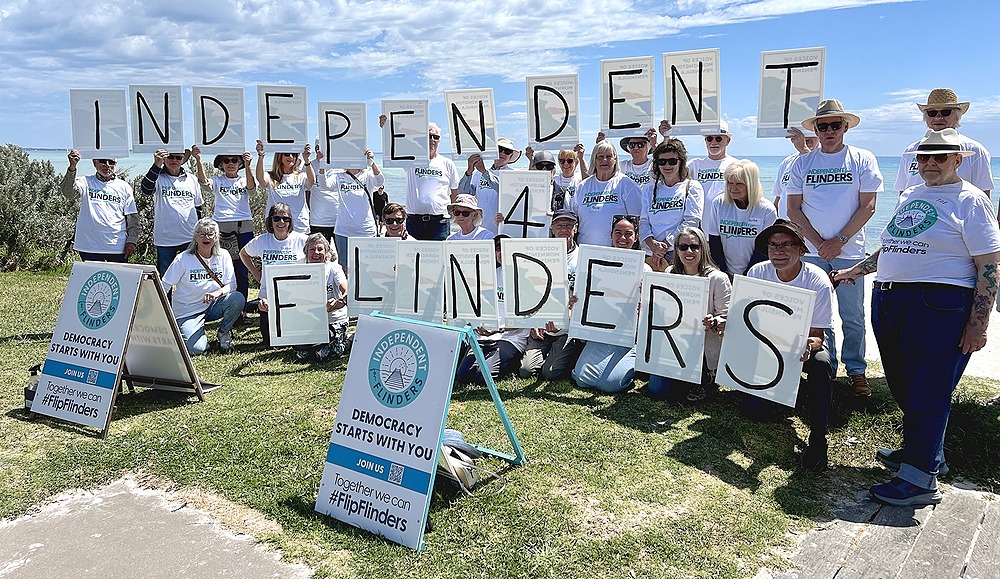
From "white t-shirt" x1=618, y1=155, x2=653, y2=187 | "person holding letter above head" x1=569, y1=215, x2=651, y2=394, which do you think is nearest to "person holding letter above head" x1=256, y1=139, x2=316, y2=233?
"white t-shirt" x1=618, y1=155, x2=653, y2=187

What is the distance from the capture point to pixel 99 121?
8.14 m

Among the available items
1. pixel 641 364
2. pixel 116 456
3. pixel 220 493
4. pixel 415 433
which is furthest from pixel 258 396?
pixel 641 364

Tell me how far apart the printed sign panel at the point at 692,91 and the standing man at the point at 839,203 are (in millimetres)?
1075

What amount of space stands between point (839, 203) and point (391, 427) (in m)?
4.01

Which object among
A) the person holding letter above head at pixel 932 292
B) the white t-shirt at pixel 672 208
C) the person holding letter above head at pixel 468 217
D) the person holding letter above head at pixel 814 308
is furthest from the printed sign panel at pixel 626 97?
the person holding letter above head at pixel 932 292

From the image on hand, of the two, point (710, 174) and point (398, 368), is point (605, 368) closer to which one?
point (710, 174)

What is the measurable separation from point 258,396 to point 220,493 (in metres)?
1.82

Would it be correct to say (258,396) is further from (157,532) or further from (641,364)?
(641,364)

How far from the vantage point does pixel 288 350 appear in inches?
308

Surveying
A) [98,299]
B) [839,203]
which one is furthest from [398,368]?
[839,203]

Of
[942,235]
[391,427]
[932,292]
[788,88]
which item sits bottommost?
[391,427]

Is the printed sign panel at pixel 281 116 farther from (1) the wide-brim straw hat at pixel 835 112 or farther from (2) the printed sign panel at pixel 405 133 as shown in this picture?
(1) the wide-brim straw hat at pixel 835 112

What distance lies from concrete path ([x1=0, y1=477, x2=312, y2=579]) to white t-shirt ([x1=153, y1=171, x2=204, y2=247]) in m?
4.48

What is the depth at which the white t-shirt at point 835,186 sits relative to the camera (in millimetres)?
5945
